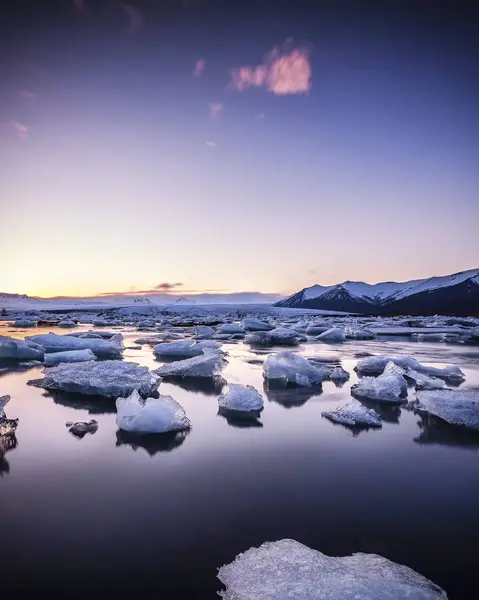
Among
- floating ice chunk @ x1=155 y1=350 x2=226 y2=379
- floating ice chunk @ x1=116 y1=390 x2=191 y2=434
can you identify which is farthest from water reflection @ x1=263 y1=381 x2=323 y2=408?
floating ice chunk @ x1=116 y1=390 x2=191 y2=434

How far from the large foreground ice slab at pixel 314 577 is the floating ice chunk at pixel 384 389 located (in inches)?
145

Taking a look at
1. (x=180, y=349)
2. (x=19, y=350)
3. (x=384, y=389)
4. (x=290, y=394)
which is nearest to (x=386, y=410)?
(x=384, y=389)

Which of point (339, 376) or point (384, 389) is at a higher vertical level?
point (384, 389)

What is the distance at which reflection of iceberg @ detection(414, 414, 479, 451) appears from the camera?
3.69 metres

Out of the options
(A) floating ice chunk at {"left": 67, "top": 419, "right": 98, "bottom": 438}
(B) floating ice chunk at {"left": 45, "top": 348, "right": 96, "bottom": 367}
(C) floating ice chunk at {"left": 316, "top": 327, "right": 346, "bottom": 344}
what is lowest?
(C) floating ice chunk at {"left": 316, "top": 327, "right": 346, "bottom": 344}

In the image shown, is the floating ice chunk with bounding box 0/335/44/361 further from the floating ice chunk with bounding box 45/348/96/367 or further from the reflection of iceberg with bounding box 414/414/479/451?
the reflection of iceberg with bounding box 414/414/479/451

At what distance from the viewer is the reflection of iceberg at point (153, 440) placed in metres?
3.49

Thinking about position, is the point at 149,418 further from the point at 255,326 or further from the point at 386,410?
the point at 255,326

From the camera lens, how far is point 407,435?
3916 mm

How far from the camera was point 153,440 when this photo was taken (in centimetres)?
370

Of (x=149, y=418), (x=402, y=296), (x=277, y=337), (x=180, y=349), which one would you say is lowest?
(x=277, y=337)

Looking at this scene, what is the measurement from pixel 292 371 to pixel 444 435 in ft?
9.87

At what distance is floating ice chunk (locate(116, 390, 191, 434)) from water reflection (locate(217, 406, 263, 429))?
605 mm

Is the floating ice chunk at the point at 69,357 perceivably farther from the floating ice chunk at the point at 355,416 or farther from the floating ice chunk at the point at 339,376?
the floating ice chunk at the point at 355,416
